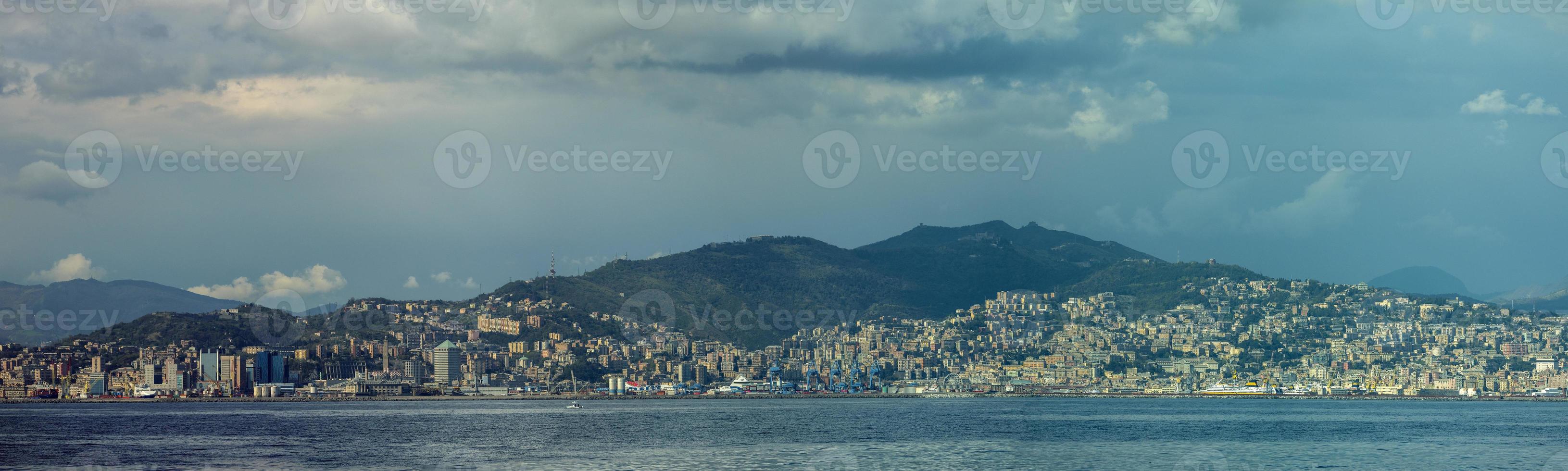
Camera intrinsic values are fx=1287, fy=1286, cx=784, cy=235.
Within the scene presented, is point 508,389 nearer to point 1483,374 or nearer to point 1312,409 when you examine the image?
point 1312,409

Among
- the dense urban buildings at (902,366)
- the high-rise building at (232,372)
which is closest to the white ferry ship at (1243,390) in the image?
the dense urban buildings at (902,366)

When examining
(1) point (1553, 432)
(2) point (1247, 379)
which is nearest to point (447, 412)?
(1) point (1553, 432)

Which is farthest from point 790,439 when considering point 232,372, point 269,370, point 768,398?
point 269,370

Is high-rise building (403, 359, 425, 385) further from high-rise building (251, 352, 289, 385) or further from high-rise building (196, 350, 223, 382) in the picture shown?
high-rise building (196, 350, 223, 382)

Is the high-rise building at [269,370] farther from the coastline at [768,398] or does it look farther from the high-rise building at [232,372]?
the coastline at [768,398]

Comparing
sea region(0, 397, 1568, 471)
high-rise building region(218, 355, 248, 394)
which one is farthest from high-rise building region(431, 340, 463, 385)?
sea region(0, 397, 1568, 471)

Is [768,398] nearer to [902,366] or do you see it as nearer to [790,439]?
[902,366]
